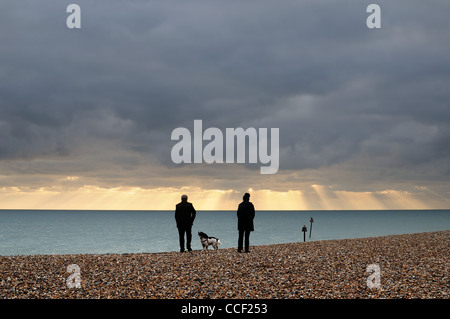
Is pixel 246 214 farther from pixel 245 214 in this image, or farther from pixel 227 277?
pixel 227 277

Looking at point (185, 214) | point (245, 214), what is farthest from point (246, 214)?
point (185, 214)

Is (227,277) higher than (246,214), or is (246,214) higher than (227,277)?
(246,214)

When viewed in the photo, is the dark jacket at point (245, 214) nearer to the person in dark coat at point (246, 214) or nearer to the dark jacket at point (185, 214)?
the person in dark coat at point (246, 214)

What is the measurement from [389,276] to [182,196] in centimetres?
982

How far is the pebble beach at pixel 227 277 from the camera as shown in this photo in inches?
474

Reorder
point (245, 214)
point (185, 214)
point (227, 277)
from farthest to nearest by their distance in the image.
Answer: point (185, 214)
point (245, 214)
point (227, 277)

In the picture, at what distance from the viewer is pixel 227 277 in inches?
533

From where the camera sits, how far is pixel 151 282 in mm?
13055

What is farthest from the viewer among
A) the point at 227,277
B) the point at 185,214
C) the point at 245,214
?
the point at 185,214

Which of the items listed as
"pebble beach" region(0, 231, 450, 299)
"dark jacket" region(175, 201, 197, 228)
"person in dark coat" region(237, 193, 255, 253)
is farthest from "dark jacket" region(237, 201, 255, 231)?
"dark jacket" region(175, 201, 197, 228)

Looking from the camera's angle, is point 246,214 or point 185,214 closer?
point 246,214

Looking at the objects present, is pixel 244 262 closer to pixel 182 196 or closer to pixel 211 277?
pixel 211 277
